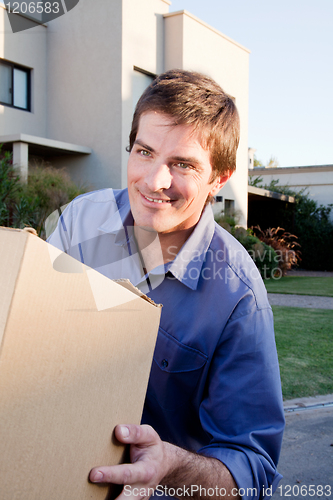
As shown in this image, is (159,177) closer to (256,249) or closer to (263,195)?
(256,249)

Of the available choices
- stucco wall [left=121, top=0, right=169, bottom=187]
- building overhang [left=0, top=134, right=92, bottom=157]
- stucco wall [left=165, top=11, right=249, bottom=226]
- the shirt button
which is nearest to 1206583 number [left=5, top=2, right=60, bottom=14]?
stucco wall [left=121, top=0, right=169, bottom=187]

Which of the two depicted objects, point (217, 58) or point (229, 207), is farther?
point (229, 207)

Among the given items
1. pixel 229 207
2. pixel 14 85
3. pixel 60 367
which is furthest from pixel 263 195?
pixel 60 367

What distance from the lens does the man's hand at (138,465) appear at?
87 centimetres

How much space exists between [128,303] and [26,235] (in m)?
0.27

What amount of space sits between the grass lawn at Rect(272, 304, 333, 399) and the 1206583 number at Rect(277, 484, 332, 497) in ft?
3.90

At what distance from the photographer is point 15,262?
2.34ft

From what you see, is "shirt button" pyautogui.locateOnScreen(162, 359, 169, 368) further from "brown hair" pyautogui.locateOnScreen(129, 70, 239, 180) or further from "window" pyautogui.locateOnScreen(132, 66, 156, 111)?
"window" pyautogui.locateOnScreen(132, 66, 156, 111)

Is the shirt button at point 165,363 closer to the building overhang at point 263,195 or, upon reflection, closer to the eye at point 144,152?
the eye at point 144,152

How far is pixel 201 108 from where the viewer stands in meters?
1.53

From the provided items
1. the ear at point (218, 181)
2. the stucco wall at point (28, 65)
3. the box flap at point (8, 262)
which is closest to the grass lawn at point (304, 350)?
the ear at point (218, 181)

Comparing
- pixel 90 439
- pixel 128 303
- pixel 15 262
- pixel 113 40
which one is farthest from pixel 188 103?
pixel 113 40

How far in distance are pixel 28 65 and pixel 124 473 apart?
1256cm

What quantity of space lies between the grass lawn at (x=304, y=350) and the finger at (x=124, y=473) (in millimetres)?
3095
